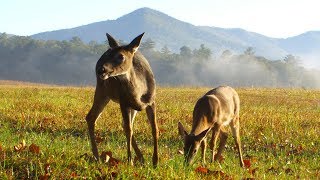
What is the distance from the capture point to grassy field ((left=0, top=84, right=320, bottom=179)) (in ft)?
21.0

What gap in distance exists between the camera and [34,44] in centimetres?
17750

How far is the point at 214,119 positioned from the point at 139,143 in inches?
97.9

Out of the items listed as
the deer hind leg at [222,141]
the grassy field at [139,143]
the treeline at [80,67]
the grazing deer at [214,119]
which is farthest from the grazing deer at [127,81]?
the treeline at [80,67]

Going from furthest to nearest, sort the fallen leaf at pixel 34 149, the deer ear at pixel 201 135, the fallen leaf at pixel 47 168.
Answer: the deer ear at pixel 201 135
the fallen leaf at pixel 34 149
the fallen leaf at pixel 47 168

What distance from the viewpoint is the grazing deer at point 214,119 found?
28.0 ft

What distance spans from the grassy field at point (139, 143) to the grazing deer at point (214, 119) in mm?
349

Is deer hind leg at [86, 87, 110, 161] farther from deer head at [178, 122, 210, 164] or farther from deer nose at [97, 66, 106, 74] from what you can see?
deer head at [178, 122, 210, 164]

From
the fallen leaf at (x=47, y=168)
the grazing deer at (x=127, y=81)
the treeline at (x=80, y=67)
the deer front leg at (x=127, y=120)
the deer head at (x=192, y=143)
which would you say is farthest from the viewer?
the treeline at (x=80, y=67)

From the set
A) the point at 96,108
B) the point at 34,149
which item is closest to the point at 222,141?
the point at 96,108

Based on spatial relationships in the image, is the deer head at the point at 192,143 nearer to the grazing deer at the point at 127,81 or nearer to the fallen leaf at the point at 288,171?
the grazing deer at the point at 127,81

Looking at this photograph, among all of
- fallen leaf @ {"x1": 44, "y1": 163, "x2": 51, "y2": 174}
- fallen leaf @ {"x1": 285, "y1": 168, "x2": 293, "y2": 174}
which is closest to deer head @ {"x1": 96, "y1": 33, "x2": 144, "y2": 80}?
fallen leaf @ {"x1": 44, "y1": 163, "x2": 51, "y2": 174}

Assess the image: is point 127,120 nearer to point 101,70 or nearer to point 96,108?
point 96,108

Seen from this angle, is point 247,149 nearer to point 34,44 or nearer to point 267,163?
point 267,163

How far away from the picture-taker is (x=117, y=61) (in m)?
6.59
